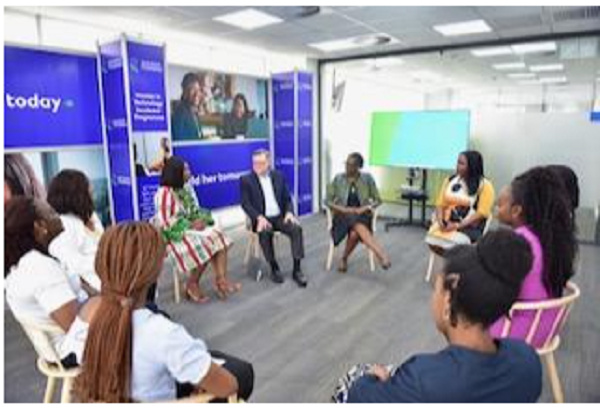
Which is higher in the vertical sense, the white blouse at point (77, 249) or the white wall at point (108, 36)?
the white wall at point (108, 36)

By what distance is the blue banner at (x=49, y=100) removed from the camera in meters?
3.87

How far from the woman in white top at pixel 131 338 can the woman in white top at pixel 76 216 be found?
113 cm

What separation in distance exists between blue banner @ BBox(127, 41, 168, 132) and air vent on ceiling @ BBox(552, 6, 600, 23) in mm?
4052

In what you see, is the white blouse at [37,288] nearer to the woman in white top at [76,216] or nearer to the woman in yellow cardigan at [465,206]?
the woman in white top at [76,216]

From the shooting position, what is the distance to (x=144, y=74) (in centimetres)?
433

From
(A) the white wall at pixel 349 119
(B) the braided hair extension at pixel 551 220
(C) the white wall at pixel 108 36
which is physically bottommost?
(B) the braided hair extension at pixel 551 220

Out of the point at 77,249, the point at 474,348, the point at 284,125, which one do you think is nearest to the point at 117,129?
the point at 77,249

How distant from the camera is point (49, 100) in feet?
13.5

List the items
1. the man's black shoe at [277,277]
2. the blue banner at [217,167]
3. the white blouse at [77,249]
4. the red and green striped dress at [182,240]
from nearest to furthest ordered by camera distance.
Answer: the white blouse at [77,249] < the red and green striped dress at [182,240] < the man's black shoe at [277,277] < the blue banner at [217,167]

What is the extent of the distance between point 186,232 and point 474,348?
9.03 ft

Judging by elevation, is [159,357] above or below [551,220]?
below

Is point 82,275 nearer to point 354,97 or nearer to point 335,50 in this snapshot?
point 335,50

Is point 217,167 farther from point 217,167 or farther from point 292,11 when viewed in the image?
point 292,11

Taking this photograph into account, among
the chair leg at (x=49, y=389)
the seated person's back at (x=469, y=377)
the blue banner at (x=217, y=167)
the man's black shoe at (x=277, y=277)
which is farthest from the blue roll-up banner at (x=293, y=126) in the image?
the seated person's back at (x=469, y=377)
